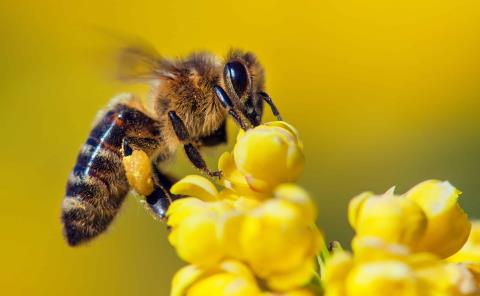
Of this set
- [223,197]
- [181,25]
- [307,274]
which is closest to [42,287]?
[181,25]

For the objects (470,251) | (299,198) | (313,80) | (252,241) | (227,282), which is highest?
(299,198)

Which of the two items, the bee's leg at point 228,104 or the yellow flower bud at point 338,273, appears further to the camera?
the bee's leg at point 228,104

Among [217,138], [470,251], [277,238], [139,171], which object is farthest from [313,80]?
[277,238]

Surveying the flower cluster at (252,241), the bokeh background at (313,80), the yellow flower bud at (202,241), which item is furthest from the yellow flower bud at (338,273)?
the bokeh background at (313,80)

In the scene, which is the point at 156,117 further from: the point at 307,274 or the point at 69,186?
the point at 307,274

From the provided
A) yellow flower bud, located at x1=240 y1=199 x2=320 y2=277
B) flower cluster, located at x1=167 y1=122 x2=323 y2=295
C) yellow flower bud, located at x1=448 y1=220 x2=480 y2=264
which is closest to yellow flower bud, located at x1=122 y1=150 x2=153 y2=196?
flower cluster, located at x1=167 y1=122 x2=323 y2=295

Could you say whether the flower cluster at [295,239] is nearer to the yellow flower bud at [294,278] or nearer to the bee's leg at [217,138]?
the yellow flower bud at [294,278]

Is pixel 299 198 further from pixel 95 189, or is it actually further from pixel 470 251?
pixel 95 189
